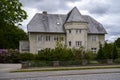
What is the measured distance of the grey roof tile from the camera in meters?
64.9

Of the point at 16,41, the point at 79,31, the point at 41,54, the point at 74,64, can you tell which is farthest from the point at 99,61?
the point at 16,41

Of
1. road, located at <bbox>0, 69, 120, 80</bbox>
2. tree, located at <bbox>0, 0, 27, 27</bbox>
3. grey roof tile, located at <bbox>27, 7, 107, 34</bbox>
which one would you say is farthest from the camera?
grey roof tile, located at <bbox>27, 7, 107, 34</bbox>

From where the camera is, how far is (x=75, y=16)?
215ft

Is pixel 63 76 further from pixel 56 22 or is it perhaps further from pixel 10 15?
pixel 56 22

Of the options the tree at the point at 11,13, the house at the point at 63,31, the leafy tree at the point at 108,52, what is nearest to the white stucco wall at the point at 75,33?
the house at the point at 63,31

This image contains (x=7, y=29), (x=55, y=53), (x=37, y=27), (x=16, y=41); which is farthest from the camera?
(x=16, y=41)

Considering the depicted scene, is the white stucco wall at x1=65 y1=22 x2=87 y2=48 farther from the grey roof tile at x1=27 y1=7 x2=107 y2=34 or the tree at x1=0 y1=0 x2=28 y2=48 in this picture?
the tree at x1=0 y1=0 x2=28 y2=48

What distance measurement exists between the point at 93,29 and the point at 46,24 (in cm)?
1067

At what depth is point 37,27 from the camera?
64.8 metres

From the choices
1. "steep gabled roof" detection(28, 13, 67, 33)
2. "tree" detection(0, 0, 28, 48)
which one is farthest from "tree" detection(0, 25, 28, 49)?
"tree" detection(0, 0, 28, 48)

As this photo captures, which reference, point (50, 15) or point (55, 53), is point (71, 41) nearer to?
point (50, 15)

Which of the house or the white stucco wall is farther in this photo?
the house

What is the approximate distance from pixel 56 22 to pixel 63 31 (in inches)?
111

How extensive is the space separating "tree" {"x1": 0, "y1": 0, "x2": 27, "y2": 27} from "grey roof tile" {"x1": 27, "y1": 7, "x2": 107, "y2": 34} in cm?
503
